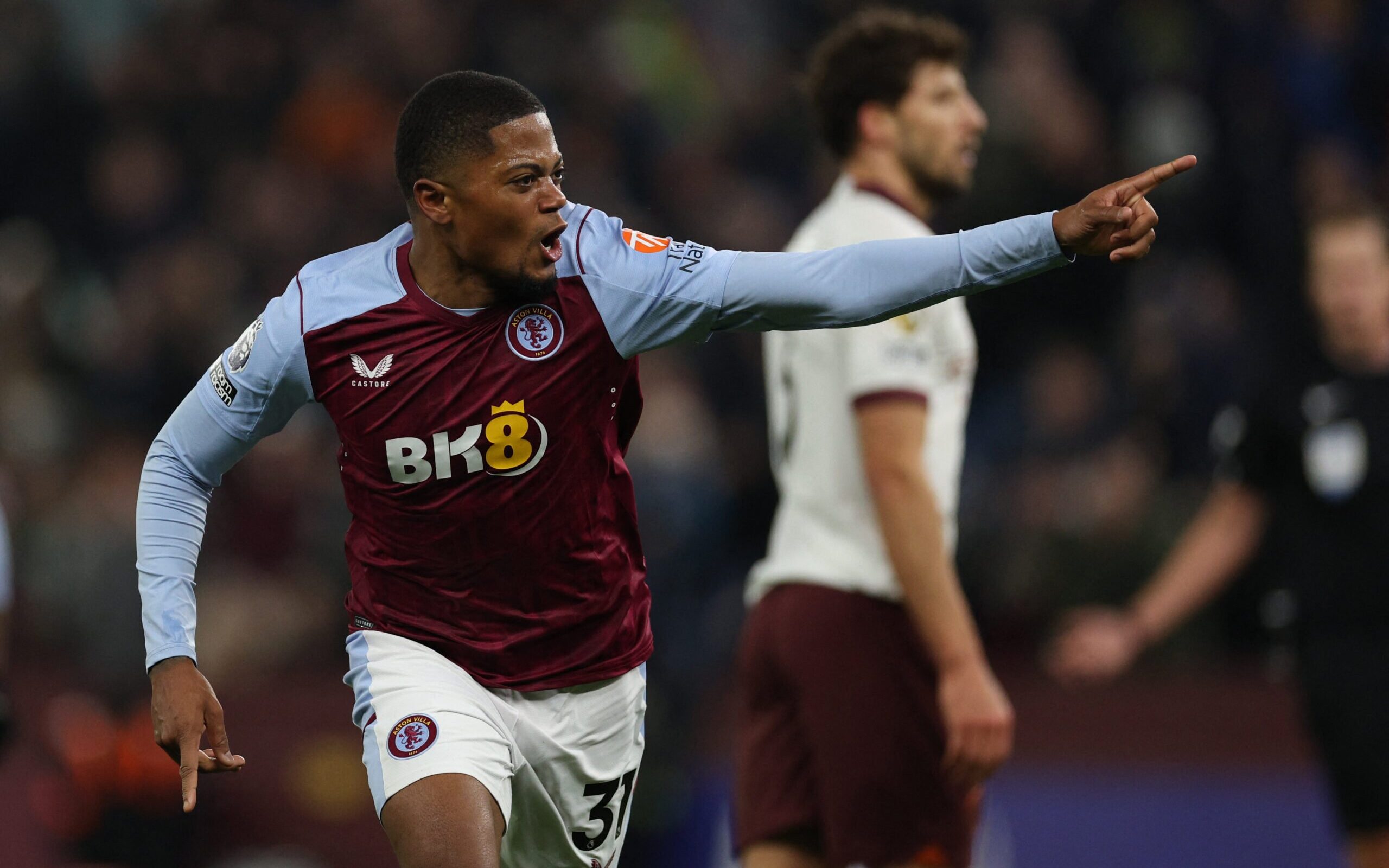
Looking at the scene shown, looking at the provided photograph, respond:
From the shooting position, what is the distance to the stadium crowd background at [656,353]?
8.05m

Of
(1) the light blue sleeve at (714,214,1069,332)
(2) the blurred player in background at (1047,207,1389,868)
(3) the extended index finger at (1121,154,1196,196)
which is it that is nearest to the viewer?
(3) the extended index finger at (1121,154,1196,196)

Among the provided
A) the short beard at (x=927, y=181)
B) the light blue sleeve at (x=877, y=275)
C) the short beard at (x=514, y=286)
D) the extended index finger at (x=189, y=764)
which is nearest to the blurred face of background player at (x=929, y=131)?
the short beard at (x=927, y=181)

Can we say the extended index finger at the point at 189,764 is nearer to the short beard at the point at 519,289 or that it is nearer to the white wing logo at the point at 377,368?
the white wing logo at the point at 377,368

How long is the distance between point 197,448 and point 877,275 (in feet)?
5.00

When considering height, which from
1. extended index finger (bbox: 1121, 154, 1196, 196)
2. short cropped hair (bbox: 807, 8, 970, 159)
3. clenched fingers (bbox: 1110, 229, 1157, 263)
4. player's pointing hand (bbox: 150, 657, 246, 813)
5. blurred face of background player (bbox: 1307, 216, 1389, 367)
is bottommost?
player's pointing hand (bbox: 150, 657, 246, 813)

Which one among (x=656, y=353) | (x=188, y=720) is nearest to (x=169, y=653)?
(x=188, y=720)

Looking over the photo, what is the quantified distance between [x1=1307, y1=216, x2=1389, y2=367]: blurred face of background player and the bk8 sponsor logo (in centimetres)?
316

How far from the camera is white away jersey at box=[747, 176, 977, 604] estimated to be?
4.64 m

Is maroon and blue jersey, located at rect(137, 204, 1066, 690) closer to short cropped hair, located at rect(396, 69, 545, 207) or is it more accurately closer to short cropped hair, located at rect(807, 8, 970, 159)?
short cropped hair, located at rect(396, 69, 545, 207)

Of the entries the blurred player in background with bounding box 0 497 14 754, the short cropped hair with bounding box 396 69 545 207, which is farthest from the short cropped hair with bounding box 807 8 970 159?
the blurred player in background with bounding box 0 497 14 754

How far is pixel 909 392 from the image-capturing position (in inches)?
181

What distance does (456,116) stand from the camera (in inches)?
143

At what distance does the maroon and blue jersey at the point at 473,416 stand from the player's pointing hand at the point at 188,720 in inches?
2.6

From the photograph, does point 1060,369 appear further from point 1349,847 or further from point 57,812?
point 57,812
